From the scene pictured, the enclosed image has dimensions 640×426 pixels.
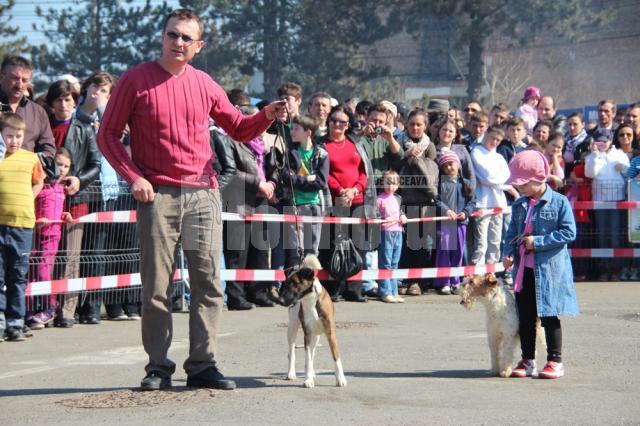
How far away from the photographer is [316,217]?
1401 centimetres

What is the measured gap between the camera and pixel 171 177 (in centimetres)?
786

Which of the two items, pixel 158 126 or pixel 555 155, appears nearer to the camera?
pixel 158 126

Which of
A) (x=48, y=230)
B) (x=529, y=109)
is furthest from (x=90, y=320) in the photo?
(x=529, y=109)

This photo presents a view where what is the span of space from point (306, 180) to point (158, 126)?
19.9ft

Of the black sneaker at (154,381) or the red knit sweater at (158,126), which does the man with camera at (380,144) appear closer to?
the red knit sweater at (158,126)

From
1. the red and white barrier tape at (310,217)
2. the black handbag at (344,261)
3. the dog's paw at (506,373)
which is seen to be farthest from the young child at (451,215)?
the dog's paw at (506,373)

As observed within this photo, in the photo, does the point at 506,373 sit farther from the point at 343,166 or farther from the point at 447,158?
the point at 447,158

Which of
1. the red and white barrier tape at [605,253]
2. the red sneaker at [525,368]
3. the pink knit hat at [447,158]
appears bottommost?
the red sneaker at [525,368]

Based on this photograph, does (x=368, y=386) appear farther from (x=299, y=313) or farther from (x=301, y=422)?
(x=301, y=422)

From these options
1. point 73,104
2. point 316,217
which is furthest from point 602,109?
point 73,104

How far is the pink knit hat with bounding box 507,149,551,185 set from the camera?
905 cm

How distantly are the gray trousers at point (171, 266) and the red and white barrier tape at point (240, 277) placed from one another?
159 centimetres

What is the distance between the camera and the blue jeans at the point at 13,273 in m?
→ 10.8

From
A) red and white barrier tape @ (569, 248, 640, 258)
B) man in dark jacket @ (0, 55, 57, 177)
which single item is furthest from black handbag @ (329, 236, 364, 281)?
red and white barrier tape @ (569, 248, 640, 258)
